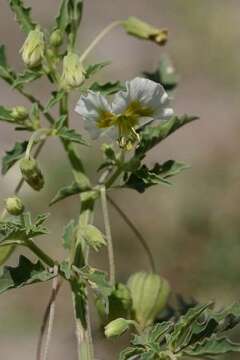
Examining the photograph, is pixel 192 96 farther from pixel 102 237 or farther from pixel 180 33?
pixel 102 237

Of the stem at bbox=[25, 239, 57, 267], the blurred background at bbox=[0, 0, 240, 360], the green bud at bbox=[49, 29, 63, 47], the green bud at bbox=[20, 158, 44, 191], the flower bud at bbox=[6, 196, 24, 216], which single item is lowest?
the stem at bbox=[25, 239, 57, 267]

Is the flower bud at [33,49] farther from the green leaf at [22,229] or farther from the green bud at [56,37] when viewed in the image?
the green leaf at [22,229]

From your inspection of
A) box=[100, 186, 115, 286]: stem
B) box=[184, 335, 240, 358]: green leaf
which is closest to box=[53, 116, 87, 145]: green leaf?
box=[100, 186, 115, 286]: stem

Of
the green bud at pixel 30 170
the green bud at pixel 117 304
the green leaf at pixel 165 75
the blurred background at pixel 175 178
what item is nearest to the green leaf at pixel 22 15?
the green bud at pixel 30 170

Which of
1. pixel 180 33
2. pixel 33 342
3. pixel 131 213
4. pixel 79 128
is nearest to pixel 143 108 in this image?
pixel 33 342

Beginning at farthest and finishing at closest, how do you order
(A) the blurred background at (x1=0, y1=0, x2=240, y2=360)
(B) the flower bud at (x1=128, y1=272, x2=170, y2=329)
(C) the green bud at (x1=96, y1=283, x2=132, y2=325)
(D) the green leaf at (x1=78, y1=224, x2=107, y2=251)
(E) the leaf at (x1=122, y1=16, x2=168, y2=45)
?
1. (A) the blurred background at (x1=0, y1=0, x2=240, y2=360)
2. (E) the leaf at (x1=122, y1=16, x2=168, y2=45)
3. (B) the flower bud at (x1=128, y1=272, x2=170, y2=329)
4. (C) the green bud at (x1=96, y1=283, x2=132, y2=325)
5. (D) the green leaf at (x1=78, y1=224, x2=107, y2=251)

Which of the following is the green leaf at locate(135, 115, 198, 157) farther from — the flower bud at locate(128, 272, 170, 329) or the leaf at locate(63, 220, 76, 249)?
the flower bud at locate(128, 272, 170, 329)

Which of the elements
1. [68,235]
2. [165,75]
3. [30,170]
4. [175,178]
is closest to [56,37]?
[30,170]
